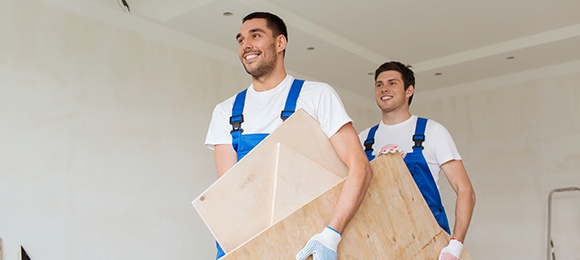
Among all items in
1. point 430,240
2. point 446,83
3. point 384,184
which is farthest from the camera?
point 446,83

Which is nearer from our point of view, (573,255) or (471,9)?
(471,9)

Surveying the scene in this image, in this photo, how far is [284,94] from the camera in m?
1.55

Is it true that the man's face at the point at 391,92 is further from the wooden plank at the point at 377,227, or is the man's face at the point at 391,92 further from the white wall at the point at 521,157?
the white wall at the point at 521,157

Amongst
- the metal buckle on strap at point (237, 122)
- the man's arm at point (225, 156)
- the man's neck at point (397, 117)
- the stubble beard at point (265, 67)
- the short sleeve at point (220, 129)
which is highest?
the stubble beard at point (265, 67)

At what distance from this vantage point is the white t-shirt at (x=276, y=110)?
1.44m

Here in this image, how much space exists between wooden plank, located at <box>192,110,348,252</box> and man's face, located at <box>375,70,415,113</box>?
4.15 feet

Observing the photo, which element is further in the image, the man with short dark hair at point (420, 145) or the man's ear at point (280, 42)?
the man with short dark hair at point (420, 145)

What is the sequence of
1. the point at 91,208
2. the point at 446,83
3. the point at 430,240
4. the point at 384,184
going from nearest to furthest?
the point at 384,184
the point at 430,240
the point at 91,208
the point at 446,83

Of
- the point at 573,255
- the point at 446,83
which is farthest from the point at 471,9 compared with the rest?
the point at 573,255

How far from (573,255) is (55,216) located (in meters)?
5.57

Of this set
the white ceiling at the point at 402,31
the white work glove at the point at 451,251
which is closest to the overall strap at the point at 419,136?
the white work glove at the point at 451,251

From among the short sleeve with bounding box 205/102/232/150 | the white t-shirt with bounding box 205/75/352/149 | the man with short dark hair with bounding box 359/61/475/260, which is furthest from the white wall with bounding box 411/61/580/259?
the short sleeve with bounding box 205/102/232/150

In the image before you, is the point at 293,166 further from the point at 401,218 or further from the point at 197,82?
the point at 197,82

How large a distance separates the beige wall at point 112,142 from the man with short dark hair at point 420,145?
2.13 meters
